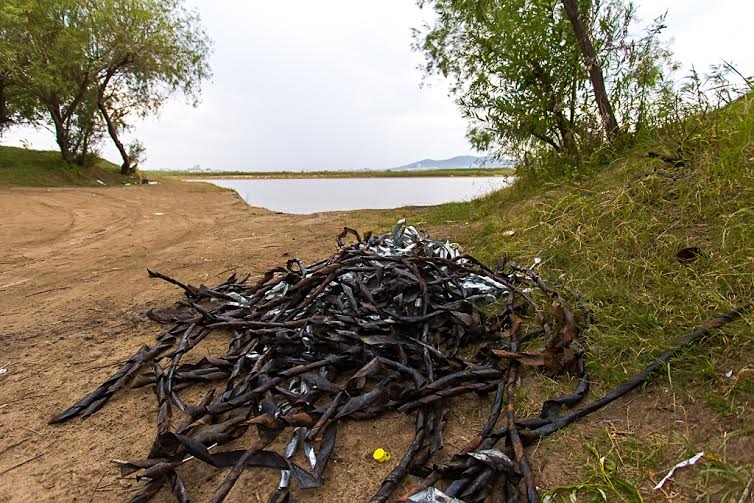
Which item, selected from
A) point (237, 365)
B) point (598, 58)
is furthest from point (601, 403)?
point (598, 58)

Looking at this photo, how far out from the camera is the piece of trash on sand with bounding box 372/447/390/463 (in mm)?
1250

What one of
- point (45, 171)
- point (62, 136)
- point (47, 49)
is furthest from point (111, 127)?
point (47, 49)

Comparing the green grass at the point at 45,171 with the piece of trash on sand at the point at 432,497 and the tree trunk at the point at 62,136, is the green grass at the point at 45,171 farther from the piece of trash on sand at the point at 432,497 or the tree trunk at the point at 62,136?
the piece of trash on sand at the point at 432,497

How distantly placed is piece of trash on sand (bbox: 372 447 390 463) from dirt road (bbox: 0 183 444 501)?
0.02 m

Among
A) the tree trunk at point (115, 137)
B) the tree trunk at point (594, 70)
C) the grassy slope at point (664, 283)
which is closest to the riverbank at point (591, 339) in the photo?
the grassy slope at point (664, 283)

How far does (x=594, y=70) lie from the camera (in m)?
4.26

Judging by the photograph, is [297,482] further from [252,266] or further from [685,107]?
[685,107]

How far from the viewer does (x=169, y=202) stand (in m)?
9.56

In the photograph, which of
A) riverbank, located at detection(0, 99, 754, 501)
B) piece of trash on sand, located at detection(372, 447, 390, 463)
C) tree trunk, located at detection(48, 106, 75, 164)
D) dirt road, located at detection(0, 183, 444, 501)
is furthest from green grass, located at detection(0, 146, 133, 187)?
piece of trash on sand, located at detection(372, 447, 390, 463)

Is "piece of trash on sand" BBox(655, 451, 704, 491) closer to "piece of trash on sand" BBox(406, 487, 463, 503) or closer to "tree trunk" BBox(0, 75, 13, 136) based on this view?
"piece of trash on sand" BBox(406, 487, 463, 503)

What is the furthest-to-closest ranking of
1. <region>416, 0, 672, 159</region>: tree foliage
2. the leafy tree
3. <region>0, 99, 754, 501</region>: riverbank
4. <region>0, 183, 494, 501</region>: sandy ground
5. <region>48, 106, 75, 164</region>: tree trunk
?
1. <region>48, 106, 75, 164</region>: tree trunk
2. the leafy tree
3. <region>416, 0, 672, 159</region>: tree foliage
4. <region>0, 183, 494, 501</region>: sandy ground
5. <region>0, 99, 754, 501</region>: riverbank

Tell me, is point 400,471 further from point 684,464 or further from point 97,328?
point 97,328

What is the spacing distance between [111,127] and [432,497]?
57.0 ft

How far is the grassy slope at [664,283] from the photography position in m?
1.07
